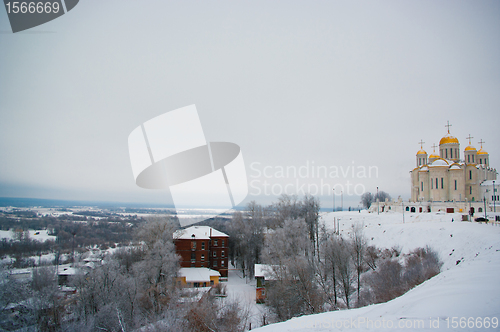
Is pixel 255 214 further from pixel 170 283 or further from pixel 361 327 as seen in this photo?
pixel 361 327

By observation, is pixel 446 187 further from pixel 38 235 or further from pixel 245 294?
pixel 38 235

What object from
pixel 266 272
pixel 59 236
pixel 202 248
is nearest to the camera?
pixel 266 272

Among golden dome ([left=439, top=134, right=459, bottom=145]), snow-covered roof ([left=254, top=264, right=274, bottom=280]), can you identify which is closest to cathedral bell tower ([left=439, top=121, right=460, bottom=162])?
golden dome ([left=439, top=134, right=459, bottom=145])

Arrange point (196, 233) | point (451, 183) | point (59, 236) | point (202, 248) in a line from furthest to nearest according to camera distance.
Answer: point (59, 236) < point (451, 183) < point (196, 233) < point (202, 248)

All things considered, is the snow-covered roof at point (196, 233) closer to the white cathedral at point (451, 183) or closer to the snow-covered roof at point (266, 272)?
the snow-covered roof at point (266, 272)

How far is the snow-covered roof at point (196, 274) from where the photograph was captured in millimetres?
32441

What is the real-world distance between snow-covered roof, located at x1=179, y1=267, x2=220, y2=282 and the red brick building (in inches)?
53.5

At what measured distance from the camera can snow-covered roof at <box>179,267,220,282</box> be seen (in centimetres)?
3244

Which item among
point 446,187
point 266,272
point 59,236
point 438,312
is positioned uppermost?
point 446,187

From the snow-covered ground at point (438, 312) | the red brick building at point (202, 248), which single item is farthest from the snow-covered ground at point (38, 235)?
the snow-covered ground at point (438, 312)

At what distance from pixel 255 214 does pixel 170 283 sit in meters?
23.4

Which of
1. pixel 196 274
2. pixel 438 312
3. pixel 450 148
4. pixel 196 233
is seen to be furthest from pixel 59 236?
pixel 450 148

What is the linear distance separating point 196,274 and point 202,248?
15.7 feet

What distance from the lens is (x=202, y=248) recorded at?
38.2 meters
